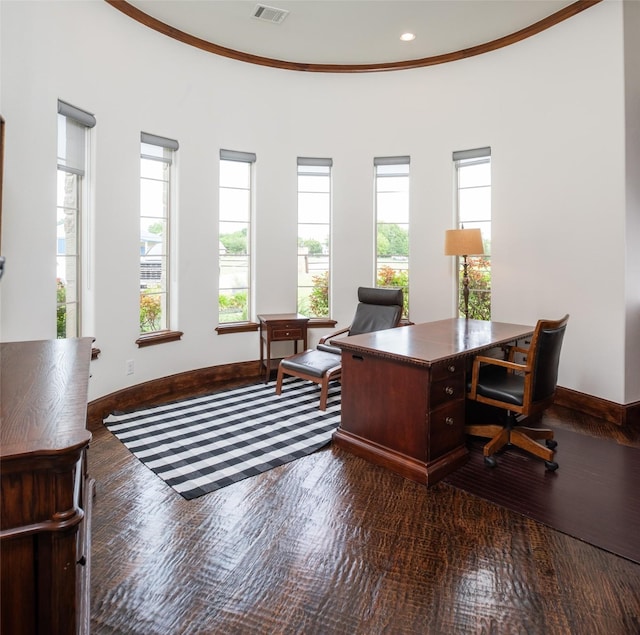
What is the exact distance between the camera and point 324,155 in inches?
197

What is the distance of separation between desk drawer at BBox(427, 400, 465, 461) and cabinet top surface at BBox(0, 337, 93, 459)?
183 cm

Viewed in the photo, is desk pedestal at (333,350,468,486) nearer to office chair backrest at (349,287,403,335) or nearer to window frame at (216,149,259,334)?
office chair backrest at (349,287,403,335)

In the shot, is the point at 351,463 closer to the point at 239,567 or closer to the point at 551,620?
the point at 239,567

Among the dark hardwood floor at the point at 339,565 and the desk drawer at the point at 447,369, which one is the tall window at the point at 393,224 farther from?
the dark hardwood floor at the point at 339,565

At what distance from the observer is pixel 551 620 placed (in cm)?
156

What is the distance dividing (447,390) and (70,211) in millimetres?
2999

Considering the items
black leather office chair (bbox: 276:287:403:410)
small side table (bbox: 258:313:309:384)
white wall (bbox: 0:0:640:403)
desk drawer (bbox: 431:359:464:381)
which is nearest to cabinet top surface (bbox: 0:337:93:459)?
white wall (bbox: 0:0:640:403)

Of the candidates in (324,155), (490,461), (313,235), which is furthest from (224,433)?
(324,155)

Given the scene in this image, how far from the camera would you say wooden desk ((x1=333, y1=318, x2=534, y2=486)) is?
256 cm

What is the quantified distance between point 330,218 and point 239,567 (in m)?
3.92

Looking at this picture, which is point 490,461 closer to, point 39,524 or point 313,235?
point 39,524

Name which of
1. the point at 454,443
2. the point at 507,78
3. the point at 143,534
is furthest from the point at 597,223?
the point at 143,534

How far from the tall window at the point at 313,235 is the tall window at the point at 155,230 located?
146 centimetres

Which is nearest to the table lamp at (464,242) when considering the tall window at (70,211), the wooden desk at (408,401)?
the wooden desk at (408,401)
